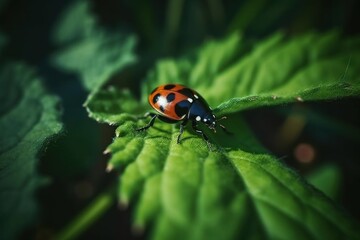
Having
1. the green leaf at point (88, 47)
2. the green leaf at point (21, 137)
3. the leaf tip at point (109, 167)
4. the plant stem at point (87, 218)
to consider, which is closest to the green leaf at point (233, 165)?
the leaf tip at point (109, 167)

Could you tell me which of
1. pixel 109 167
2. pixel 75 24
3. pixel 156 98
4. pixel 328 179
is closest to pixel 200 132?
pixel 156 98

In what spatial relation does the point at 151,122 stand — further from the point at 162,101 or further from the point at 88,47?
the point at 88,47

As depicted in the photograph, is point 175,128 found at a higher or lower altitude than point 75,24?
lower

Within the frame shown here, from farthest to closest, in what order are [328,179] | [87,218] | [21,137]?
[328,179], [87,218], [21,137]

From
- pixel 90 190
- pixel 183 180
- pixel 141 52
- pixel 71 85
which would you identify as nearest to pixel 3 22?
pixel 71 85

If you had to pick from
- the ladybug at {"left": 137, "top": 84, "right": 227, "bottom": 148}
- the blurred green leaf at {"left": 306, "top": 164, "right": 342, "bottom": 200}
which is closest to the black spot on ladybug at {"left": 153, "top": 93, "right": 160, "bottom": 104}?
the ladybug at {"left": 137, "top": 84, "right": 227, "bottom": 148}

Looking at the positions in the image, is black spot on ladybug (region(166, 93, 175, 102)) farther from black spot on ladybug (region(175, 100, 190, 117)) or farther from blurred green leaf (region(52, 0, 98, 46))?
blurred green leaf (region(52, 0, 98, 46))

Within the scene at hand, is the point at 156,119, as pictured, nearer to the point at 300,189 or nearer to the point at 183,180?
the point at 183,180

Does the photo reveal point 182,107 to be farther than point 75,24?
No
